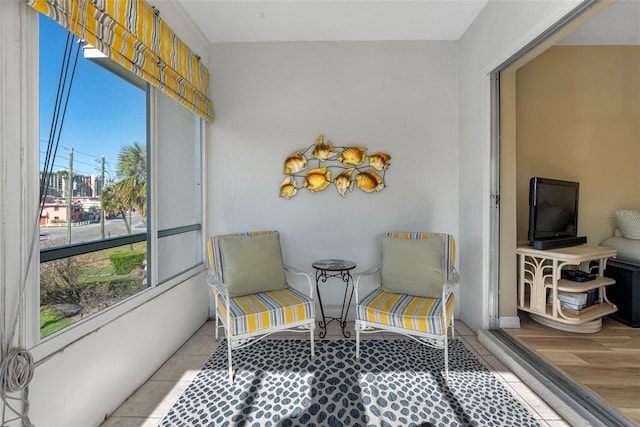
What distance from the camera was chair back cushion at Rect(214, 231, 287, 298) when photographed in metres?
2.33

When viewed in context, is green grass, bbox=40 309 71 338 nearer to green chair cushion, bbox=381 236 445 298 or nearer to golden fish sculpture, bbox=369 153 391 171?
→ green chair cushion, bbox=381 236 445 298

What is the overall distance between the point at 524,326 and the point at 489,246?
83cm

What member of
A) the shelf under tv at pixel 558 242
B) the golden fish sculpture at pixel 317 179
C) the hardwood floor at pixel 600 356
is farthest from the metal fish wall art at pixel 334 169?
the hardwood floor at pixel 600 356

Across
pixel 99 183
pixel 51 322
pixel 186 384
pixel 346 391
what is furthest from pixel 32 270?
pixel 346 391

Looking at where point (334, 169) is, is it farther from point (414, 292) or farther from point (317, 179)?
point (414, 292)

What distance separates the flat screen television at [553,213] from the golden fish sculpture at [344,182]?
1.65m

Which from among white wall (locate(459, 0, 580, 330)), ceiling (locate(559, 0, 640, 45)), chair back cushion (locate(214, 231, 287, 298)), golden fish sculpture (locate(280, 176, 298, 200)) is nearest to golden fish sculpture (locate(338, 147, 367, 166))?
golden fish sculpture (locate(280, 176, 298, 200))

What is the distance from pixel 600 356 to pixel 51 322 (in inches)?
138

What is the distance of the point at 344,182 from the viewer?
2816 mm

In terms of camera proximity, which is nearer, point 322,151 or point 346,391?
point 346,391

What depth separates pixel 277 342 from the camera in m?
2.41

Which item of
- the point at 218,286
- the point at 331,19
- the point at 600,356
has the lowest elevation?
the point at 600,356

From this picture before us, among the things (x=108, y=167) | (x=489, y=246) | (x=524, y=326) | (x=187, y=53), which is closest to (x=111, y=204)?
(x=108, y=167)

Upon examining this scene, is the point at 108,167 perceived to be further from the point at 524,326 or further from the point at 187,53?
the point at 524,326
